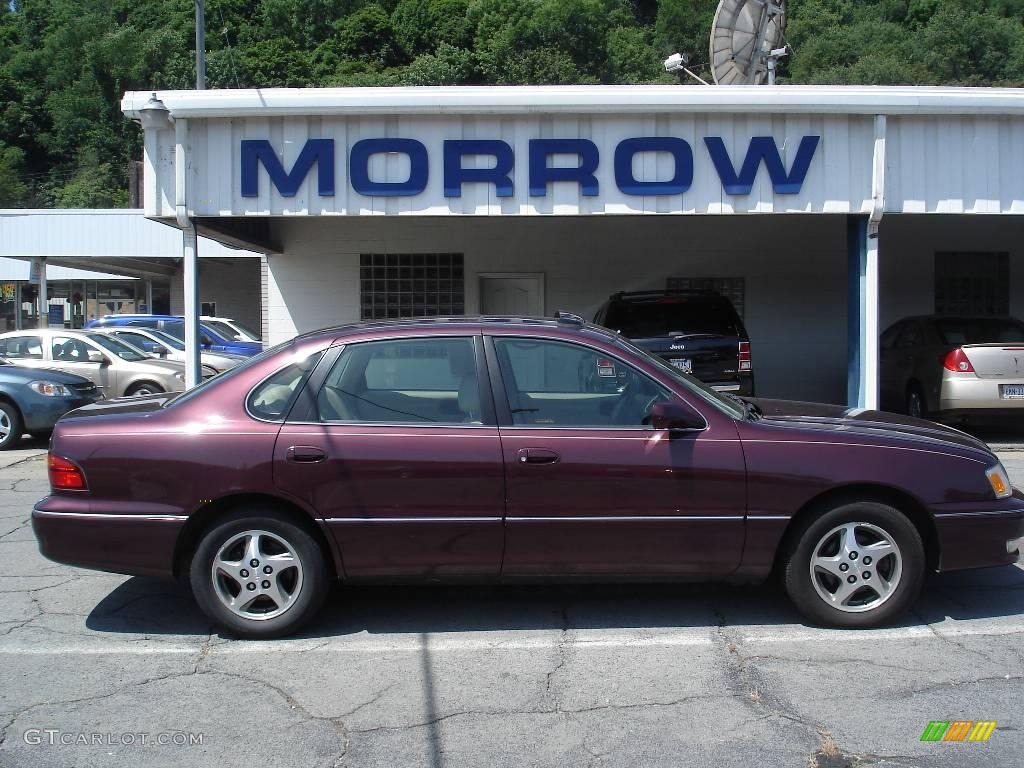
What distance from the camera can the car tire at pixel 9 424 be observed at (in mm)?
12000

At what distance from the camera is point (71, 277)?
35.0m

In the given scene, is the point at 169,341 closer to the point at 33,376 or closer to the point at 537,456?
the point at 33,376

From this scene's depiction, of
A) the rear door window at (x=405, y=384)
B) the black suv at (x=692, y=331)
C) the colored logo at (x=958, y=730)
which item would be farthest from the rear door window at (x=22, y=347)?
the colored logo at (x=958, y=730)

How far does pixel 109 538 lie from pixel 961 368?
33.1 ft

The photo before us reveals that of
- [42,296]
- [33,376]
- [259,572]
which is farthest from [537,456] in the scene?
[42,296]

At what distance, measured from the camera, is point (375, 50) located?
243ft

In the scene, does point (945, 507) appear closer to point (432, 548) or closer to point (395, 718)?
point (432, 548)

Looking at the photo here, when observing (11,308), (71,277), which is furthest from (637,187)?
(11,308)

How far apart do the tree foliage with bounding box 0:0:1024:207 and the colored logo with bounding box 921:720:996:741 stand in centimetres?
5674

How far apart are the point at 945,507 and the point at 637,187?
670cm

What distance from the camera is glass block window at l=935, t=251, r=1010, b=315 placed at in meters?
16.1

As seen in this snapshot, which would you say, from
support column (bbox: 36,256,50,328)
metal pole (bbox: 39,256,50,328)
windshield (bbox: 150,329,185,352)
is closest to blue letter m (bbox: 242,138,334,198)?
windshield (bbox: 150,329,185,352)

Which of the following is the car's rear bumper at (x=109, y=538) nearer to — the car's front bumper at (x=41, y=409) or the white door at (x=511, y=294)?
the car's front bumper at (x=41, y=409)

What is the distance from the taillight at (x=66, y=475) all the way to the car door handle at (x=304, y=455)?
3.64 feet
